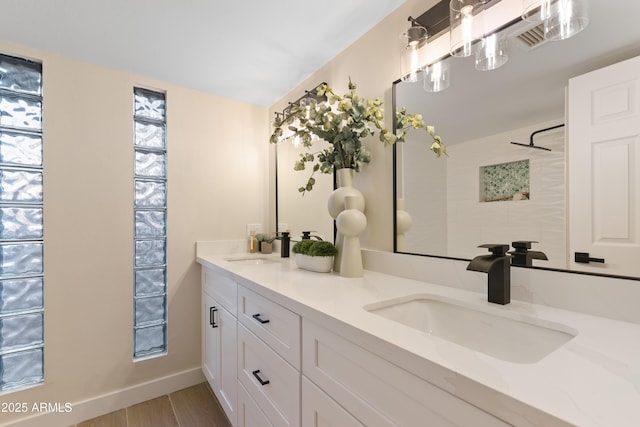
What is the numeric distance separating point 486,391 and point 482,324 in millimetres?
452

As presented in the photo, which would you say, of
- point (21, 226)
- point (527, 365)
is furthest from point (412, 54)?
point (21, 226)

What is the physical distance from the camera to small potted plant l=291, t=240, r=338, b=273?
55.4 inches

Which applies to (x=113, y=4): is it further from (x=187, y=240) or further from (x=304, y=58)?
(x=187, y=240)

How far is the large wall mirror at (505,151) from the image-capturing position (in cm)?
82

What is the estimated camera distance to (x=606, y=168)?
76 centimetres

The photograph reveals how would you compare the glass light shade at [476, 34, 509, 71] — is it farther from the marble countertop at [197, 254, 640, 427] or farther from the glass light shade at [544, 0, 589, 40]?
the marble countertop at [197, 254, 640, 427]

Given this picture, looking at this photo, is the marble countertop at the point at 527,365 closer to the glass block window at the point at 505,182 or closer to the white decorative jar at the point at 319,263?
the glass block window at the point at 505,182

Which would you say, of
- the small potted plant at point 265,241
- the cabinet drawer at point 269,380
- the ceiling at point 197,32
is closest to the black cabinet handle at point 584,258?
the cabinet drawer at point 269,380

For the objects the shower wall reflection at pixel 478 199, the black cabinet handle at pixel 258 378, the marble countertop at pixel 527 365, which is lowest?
the black cabinet handle at pixel 258 378

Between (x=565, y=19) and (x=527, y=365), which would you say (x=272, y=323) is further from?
(x=565, y=19)

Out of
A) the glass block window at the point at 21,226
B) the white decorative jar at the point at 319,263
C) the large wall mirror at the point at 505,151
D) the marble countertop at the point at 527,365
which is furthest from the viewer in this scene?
the glass block window at the point at 21,226

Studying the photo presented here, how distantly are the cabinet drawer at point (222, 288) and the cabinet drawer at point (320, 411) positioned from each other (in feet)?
2.20

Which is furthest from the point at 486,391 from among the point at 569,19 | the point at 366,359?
the point at 569,19

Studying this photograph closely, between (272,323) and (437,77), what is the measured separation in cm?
117
